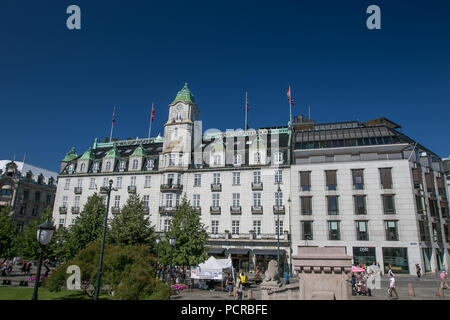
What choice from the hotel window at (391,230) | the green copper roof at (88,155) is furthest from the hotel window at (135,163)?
the hotel window at (391,230)

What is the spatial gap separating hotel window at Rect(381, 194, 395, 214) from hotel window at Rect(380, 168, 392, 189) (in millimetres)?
1243

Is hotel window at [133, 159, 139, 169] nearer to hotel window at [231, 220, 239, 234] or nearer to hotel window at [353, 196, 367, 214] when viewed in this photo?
hotel window at [231, 220, 239, 234]

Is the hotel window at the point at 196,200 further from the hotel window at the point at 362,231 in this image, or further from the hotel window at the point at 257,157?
the hotel window at the point at 362,231

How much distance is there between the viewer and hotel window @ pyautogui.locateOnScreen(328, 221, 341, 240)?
141ft

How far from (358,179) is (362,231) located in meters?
7.19

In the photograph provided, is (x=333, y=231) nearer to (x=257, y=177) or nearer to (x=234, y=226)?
(x=257, y=177)

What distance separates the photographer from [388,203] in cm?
4234

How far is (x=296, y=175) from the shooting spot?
4647cm

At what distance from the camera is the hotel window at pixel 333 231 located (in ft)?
141

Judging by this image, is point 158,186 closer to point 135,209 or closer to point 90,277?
point 135,209

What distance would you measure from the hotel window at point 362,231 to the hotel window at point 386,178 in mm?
5813

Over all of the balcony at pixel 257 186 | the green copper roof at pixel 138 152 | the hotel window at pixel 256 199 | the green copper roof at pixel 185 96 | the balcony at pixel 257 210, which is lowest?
the balcony at pixel 257 210

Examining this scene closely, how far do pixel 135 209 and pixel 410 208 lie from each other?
3538 centimetres
